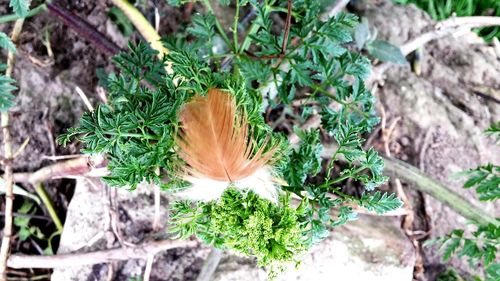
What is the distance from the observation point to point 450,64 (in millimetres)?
2383

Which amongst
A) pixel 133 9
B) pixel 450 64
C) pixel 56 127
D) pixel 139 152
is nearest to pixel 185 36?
pixel 133 9

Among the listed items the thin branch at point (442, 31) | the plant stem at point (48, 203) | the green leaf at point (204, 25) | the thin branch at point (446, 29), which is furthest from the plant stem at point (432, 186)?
the plant stem at point (48, 203)

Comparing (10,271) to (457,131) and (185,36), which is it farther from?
(457,131)

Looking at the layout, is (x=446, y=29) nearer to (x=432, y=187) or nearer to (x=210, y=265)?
(x=432, y=187)

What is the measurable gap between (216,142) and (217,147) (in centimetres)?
1

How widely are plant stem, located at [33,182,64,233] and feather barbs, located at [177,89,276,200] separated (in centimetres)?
99

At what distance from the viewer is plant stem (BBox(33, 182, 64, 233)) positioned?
1.99 metres

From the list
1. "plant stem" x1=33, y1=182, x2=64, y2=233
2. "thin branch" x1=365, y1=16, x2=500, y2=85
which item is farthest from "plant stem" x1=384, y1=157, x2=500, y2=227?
"plant stem" x1=33, y1=182, x2=64, y2=233

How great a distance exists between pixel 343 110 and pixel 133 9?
3.03ft

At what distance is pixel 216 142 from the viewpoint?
1.14 meters

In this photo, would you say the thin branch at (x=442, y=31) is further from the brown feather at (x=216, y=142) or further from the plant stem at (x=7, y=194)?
the plant stem at (x=7, y=194)

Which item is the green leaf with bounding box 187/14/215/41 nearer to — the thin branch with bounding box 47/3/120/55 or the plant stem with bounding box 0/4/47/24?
the thin branch with bounding box 47/3/120/55

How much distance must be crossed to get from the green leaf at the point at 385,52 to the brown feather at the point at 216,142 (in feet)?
3.42

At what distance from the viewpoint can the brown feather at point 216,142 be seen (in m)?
1.14
